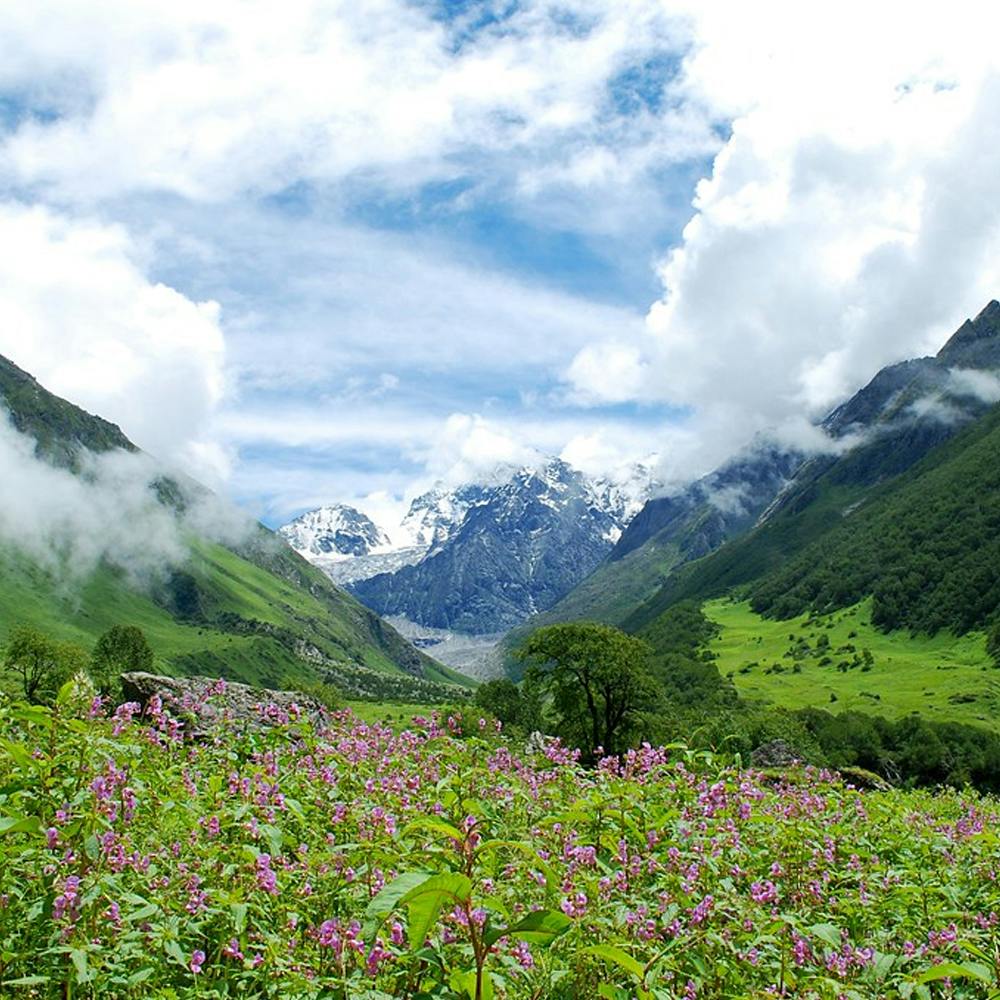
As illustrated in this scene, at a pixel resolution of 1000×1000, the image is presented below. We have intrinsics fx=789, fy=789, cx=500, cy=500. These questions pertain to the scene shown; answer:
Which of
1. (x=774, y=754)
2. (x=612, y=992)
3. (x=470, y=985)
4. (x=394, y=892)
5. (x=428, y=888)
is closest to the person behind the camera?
(x=428, y=888)

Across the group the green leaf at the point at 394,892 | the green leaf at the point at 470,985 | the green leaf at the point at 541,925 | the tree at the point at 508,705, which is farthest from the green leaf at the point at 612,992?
the tree at the point at 508,705

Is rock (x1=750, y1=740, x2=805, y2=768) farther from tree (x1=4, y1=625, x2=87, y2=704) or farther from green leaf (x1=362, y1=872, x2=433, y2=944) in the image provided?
tree (x1=4, y1=625, x2=87, y2=704)

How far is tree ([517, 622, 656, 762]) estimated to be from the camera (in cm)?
7112

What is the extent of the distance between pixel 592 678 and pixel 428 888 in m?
69.8

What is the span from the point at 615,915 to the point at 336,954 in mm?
2191

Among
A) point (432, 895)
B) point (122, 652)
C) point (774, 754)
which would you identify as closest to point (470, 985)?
point (432, 895)

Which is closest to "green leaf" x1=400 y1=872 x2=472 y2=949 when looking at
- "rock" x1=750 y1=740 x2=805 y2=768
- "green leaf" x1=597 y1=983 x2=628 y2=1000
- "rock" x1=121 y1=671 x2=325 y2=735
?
"green leaf" x1=597 y1=983 x2=628 y2=1000

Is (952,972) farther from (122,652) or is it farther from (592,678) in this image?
(122,652)

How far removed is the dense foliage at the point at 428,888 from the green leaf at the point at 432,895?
0.04 ft

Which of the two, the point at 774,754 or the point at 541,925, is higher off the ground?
the point at 541,925

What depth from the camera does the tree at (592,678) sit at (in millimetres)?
71125

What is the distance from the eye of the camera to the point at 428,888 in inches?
151

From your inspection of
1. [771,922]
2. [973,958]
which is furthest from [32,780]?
[973,958]

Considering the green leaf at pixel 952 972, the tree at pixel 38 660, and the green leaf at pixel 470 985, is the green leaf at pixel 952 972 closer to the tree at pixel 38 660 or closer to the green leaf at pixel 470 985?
the green leaf at pixel 470 985
